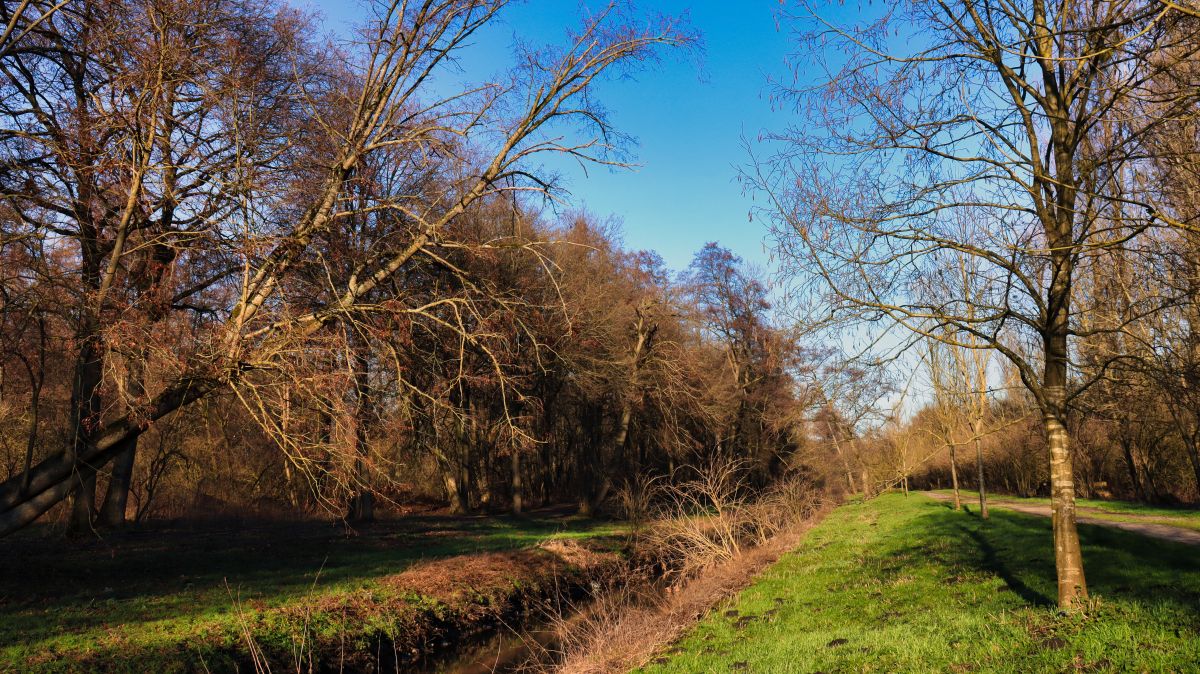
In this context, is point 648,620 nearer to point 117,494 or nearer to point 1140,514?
point 117,494

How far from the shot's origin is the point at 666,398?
25766mm

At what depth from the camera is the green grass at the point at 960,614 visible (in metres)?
5.66

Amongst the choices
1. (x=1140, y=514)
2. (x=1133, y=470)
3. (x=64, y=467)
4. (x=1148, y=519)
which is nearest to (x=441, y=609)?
(x=64, y=467)

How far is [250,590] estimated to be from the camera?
36.3 ft

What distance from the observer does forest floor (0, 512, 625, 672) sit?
8172 millimetres

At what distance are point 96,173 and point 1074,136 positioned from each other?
12073mm

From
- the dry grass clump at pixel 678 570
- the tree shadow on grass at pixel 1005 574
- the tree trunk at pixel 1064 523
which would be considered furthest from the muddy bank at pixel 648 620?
the tree trunk at pixel 1064 523

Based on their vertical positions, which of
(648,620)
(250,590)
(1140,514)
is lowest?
(648,620)

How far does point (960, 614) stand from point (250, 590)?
10852mm

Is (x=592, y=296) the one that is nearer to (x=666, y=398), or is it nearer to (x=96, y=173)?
(x=666, y=398)

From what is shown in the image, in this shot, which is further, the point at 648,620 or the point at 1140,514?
the point at 1140,514

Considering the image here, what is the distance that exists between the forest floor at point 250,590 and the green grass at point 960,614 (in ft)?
16.2

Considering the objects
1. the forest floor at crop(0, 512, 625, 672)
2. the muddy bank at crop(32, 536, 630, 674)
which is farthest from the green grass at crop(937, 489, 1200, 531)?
the forest floor at crop(0, 512, 625, 672)

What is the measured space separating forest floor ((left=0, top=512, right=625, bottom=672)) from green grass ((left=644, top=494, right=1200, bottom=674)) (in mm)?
4925
